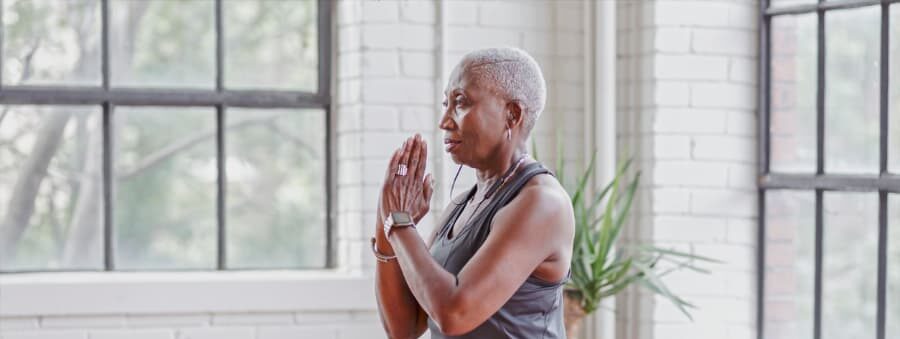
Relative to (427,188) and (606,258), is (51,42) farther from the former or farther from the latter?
(427,188)

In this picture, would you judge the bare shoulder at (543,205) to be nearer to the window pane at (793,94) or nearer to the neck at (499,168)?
the neck at (499,168)

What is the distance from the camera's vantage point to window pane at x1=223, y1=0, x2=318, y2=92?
4.04 meters

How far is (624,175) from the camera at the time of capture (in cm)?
399

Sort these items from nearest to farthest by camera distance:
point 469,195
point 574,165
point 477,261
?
point 477,261 < point 469,195 < point 574,165

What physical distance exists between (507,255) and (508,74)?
0.36 m

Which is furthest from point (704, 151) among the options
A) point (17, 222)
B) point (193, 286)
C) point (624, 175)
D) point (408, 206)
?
point (17, 222)

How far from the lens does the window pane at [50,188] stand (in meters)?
3.90

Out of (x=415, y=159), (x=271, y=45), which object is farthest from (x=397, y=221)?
(x=271, y=45)

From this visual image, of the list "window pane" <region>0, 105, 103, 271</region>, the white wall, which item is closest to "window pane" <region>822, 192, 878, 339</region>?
the white wall

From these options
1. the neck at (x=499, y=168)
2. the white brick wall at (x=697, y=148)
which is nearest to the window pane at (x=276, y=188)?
the white brick wall at (x=697, y=148)

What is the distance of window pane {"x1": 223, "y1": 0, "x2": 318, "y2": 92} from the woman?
186cm

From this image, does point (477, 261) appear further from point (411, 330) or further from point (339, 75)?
point (339, 75)

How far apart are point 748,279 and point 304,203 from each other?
151 cm

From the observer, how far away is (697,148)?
3902 mm
